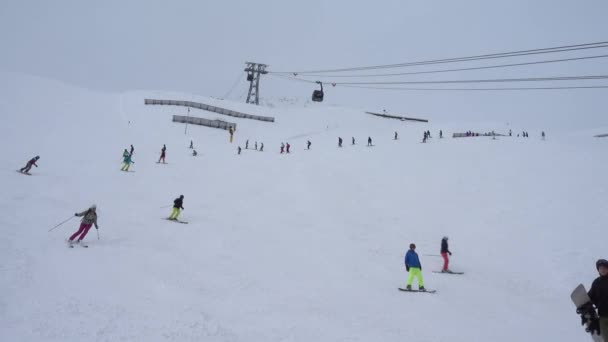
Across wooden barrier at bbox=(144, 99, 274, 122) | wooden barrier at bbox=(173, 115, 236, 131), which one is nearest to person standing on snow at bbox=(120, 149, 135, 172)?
wooden barrier at bbox=(173, 115, 236, 131)

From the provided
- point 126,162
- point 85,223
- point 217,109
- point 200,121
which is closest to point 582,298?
point 85,223

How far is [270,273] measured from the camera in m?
12.3

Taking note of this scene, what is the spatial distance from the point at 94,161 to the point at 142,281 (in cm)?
1874

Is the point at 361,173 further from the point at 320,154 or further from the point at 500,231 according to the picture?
the point at 500,231

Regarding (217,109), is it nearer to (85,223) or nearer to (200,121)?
(200,121)

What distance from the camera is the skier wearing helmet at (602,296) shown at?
5453 mm

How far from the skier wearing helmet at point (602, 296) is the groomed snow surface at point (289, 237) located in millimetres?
4091

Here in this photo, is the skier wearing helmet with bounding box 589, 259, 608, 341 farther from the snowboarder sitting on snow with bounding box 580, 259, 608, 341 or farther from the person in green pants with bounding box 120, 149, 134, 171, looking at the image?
the person in green pants with bounding box 120, 149, 134, 171

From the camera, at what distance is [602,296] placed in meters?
5.50

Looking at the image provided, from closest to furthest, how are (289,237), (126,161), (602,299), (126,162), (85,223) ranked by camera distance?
(602,299), (85,223), (289,237), (126,161), (126,162)

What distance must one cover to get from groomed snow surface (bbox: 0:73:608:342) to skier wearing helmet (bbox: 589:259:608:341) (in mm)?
4091

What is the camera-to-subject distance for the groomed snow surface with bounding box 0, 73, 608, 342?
29.1ft

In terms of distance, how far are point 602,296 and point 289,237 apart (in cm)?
1229

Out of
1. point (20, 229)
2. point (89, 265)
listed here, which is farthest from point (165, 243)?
point (20, 229)
